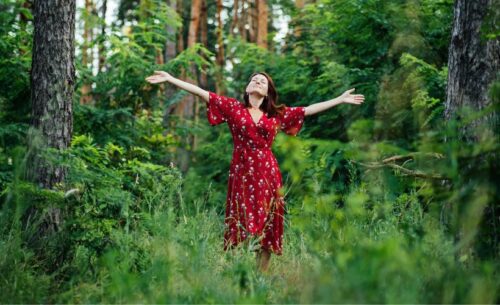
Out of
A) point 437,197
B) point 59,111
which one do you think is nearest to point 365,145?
point 437,197

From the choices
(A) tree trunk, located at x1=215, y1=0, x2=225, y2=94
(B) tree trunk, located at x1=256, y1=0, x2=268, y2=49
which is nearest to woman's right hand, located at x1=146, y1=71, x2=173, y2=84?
(B) tree trunk, located at x1=256, y1=0, x2=268, y2=49

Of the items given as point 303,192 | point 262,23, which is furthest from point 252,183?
point 262,23

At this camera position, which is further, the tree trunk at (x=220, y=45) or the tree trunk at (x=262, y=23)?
the tree trunk at (x=220, y=45)

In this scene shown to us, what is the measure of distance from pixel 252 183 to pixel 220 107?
81 centimetres

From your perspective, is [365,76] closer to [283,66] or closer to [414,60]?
[414,60]

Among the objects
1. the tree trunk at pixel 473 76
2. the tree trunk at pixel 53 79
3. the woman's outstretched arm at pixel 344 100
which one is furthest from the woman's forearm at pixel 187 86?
the tree trunk at pixel 473 76

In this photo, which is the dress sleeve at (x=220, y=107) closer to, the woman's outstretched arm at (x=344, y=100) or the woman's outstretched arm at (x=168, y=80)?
the woman's outstretched arm at (x=168, y=80)

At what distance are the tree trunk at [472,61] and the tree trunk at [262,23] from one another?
14.4m

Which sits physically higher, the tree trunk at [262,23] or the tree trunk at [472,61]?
the tree trunk at [262,23]

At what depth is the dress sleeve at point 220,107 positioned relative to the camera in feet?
21.1

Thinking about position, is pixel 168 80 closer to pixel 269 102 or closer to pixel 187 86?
pixel 187 86

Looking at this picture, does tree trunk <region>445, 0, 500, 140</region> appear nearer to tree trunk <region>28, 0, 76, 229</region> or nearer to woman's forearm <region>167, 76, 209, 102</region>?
woman's forearm <region>167, 76, 209, 102</region>

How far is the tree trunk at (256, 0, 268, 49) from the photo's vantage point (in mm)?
19123

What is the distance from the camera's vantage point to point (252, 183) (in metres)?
6.23
